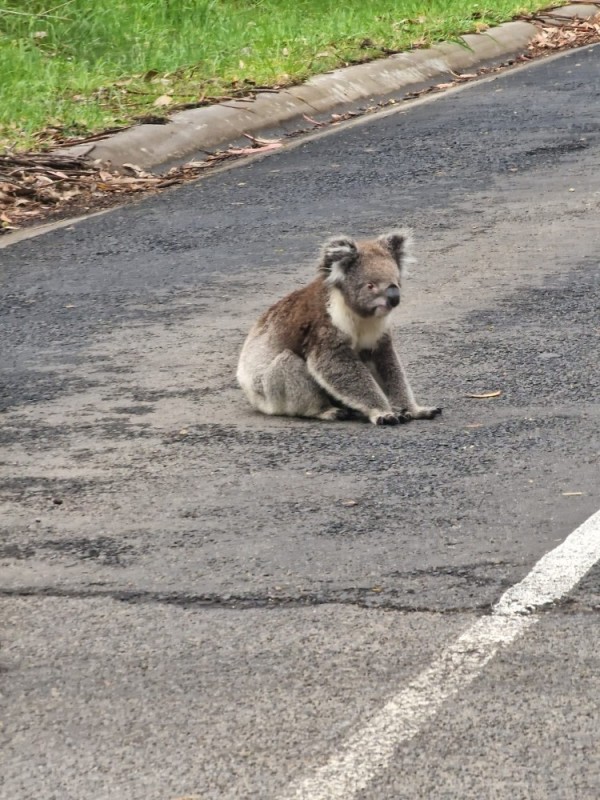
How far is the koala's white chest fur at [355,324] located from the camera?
687cm

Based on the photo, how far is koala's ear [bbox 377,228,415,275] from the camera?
7023 mm

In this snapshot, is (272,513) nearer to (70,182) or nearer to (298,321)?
(298,321)

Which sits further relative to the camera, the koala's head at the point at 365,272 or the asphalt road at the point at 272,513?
the koala's head at the point at 365,272

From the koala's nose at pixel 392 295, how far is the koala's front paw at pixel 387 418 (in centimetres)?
46

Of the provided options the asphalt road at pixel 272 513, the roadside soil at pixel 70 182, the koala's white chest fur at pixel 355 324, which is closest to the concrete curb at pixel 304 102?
the roadside soil at pixel 70 182

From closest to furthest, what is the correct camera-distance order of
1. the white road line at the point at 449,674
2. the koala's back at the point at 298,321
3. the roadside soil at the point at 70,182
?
1. the white road line at the point at 449,674
2. the koala's back at the point at 298,321
3. the roadside soil at the point at 70,182

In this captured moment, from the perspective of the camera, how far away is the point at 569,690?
13.0 feet

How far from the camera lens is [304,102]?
46.4 feet

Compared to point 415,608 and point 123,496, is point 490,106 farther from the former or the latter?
point 415,608

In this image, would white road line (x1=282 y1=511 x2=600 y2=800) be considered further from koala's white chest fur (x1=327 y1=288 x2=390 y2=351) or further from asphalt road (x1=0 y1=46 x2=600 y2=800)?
koala's white chest fur (x1=327 y1=288 x2=390 y2=351)

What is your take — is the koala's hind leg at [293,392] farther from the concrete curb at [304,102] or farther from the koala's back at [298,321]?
the concrete curb at [304,102]

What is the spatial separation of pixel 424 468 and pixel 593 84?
9920mm

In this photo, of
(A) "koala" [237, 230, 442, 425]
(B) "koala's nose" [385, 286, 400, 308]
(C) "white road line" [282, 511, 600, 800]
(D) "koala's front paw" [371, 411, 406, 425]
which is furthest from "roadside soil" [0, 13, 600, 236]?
(C) "white road line" [282, 511, 600, 800]

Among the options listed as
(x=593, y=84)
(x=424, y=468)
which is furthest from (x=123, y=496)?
(x=593, y=84)
